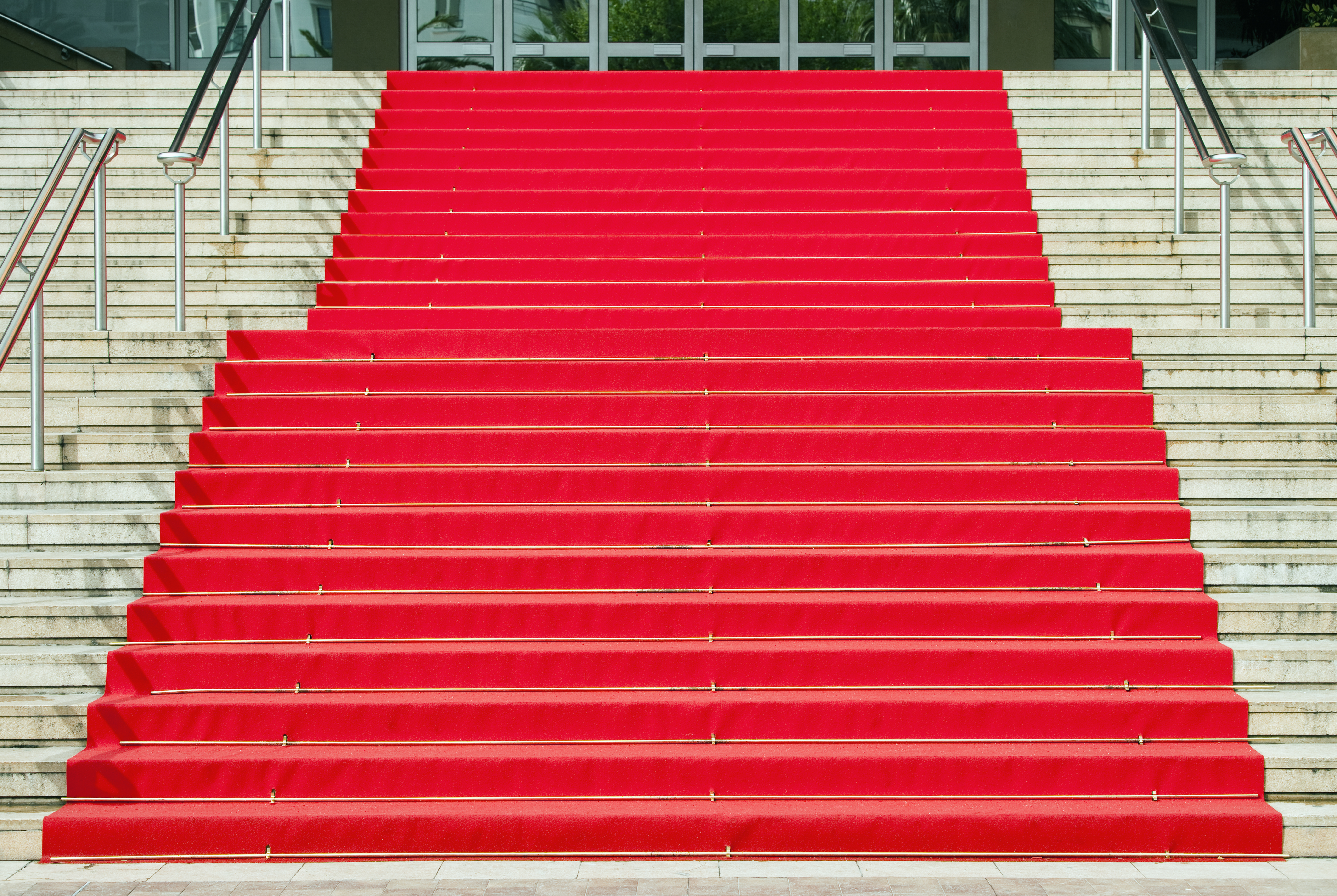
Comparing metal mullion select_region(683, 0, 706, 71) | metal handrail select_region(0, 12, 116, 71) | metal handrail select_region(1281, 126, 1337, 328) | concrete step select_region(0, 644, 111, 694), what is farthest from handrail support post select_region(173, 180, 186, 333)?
metal mullion select_region(683, 0, 706, 71)

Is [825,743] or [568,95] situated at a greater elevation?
[568,95]

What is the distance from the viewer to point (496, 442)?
17.4ft

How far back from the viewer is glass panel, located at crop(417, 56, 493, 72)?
1244 centimetres

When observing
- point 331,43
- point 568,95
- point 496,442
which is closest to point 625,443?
point 496,442

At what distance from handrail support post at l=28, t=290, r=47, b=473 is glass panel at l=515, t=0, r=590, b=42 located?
7977 millimetres

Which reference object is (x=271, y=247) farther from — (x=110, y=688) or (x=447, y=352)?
(x=110, y=688)

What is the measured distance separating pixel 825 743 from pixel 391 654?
1.60m

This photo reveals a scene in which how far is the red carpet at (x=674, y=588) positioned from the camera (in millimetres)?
4207

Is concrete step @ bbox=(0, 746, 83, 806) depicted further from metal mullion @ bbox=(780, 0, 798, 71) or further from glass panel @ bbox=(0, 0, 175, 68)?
glass panel @ bbox=(0, 0, 175, 68)

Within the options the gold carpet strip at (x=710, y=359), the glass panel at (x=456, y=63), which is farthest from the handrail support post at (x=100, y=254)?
the glass panel at (x=456, y=63)

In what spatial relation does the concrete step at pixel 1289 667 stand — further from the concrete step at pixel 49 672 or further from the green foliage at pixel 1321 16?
the green foliage at pixel 1321 16

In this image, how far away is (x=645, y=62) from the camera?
12.4 metres

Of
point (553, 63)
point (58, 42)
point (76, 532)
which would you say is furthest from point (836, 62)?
point (76, 532)

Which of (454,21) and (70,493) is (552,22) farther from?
(70,493)
